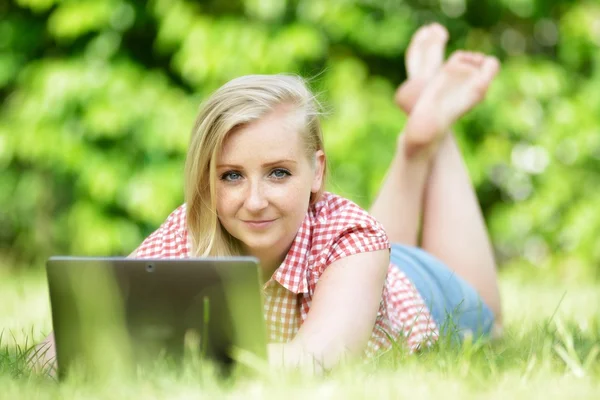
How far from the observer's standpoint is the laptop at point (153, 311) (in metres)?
1.41

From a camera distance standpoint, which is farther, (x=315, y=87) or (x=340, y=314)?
(x=315, y=87)

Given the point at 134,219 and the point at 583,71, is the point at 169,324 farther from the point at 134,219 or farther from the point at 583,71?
the point at 583,71

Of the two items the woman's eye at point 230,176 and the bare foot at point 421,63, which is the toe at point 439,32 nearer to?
the bare foot at point 421,63

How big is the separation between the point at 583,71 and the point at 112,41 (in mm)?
2823

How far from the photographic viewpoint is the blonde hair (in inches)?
73.7

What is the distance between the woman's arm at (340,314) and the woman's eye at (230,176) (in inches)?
11.8

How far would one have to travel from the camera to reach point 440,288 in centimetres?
265

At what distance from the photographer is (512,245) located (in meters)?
4.88

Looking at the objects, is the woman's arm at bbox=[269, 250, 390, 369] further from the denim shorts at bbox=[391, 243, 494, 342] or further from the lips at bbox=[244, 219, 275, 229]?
Result: the denim shorts at bbox=[391, 243, 494, 342]

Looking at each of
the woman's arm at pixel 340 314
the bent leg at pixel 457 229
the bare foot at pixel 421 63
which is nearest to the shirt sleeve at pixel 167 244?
the woman's arm at pixel 340 314

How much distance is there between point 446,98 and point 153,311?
197 cm

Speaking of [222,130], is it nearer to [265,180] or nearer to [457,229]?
[265,180]

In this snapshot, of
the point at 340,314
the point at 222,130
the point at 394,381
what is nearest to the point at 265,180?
the point at 222,130

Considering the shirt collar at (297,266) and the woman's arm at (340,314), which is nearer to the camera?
the woman's arm at (340,314)
